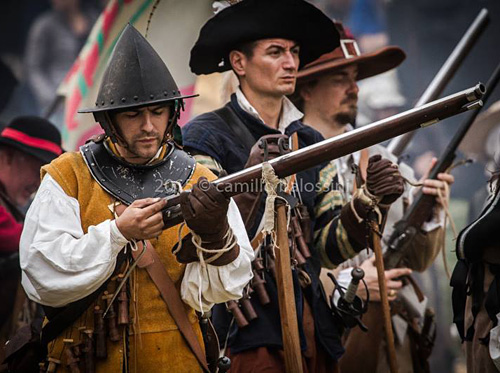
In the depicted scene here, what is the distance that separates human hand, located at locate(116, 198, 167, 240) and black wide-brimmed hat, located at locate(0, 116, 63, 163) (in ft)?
10.2

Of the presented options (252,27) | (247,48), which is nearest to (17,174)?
(247,48)

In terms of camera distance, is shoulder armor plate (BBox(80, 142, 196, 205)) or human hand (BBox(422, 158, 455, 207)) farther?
human hand (BBox(422, 158, 455, 207))

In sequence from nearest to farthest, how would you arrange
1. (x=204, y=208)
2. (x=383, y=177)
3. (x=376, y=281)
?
(x=204, y=208), (x=383, y=177), (x=376, y=281)

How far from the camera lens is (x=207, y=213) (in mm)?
4035

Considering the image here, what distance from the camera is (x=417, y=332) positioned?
682cm

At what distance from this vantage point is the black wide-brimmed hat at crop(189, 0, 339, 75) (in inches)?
217

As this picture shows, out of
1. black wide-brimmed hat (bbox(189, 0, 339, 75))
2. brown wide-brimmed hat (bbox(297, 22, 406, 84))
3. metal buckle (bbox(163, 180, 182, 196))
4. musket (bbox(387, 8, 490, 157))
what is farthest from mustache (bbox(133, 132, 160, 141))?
musket (bbox(387, 8, 490, 157))

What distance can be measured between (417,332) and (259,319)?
204cm

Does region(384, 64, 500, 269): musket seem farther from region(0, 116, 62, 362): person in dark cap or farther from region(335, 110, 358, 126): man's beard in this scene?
region(0, 116, 62, 362): person in dark cap

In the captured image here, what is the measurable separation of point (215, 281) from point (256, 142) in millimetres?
1225

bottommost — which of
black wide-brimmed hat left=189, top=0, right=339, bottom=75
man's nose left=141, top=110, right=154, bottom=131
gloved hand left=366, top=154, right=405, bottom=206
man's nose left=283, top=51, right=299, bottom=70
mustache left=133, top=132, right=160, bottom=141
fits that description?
gloved hand left=366, top=154, right=405, bottom=206

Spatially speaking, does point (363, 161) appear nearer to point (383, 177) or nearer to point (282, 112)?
point (282, 112)

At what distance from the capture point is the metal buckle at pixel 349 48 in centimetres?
689

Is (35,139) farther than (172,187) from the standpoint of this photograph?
Yes
